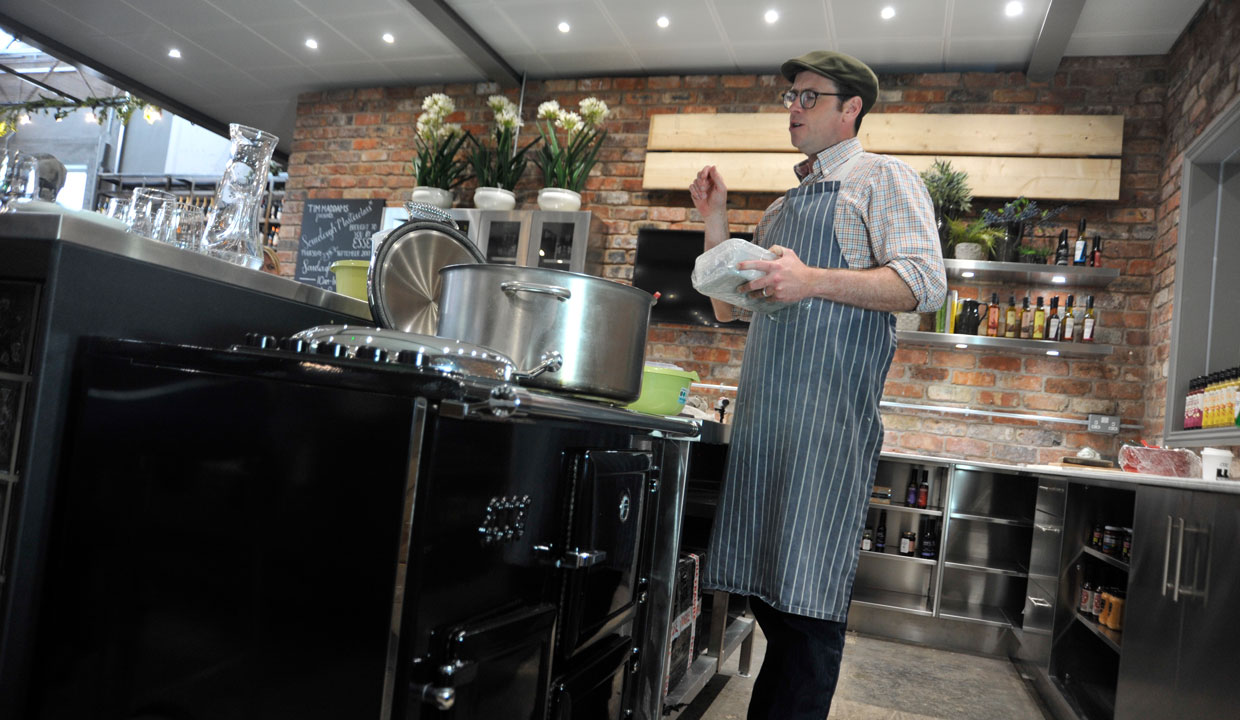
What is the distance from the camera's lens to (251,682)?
0.87 m

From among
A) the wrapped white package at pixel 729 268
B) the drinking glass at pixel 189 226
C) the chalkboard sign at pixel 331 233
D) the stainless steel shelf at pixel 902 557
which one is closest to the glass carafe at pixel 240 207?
the drinking glass at pixel 189 226

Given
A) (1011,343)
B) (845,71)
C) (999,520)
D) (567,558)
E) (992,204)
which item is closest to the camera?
(567,558)

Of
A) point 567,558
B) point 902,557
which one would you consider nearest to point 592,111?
point 902,557

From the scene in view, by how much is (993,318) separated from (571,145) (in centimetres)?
252

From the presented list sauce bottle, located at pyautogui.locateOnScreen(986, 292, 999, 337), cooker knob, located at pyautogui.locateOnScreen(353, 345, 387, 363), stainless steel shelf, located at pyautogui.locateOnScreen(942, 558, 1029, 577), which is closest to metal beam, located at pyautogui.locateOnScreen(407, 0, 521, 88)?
sauce bottle, located at pyautogui.locateOnScreen(986, 292, 999, 337)

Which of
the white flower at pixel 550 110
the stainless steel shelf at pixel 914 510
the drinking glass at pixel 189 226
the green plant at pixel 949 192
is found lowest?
the stainless steel shelf at pixel 914 510

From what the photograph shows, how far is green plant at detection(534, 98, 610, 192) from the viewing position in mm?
5070

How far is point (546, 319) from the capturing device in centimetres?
121

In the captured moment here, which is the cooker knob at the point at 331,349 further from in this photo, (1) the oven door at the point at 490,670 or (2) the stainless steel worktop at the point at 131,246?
(2) the stainless steel worktop at the point at 131,246

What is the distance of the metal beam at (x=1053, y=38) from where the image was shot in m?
3.96

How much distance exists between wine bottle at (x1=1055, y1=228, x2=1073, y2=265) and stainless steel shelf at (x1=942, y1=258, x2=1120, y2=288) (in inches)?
2.9

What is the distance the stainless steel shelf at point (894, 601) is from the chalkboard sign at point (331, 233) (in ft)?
12.0

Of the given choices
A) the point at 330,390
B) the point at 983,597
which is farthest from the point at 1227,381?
the point at 330,390

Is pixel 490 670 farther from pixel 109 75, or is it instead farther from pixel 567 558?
pixel 109 75
